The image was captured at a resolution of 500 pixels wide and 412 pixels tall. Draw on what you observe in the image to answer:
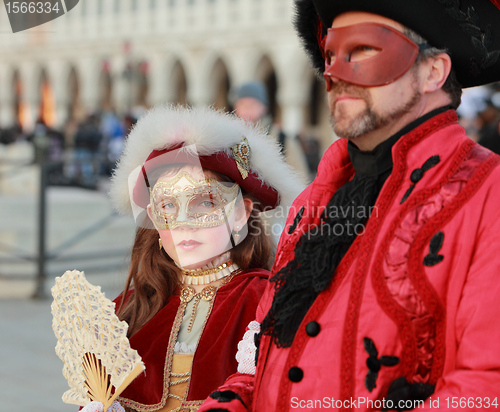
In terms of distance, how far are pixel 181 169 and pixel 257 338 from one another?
847mm

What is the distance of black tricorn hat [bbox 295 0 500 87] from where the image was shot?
1.48 m

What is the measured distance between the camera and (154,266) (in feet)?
8.17

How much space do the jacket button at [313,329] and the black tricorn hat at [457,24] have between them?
Answer: 2.41 feet

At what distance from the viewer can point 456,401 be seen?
1.24 meters

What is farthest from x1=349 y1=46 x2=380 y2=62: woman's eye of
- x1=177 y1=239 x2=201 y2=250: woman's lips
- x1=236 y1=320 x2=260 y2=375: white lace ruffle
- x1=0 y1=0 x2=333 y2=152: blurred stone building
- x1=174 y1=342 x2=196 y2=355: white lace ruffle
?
x1=0 y1=0 x2=333 y2=152: blurred stone building

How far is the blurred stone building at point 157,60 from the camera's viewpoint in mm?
25656

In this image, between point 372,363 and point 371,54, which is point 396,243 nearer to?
point 372,363

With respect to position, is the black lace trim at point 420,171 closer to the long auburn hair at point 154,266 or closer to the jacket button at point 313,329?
the jacket button at point 313,329

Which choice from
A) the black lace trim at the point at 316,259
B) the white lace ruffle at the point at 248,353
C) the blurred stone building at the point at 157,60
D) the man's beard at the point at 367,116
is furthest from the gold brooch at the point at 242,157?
the blurred stone building at the point at 157,60

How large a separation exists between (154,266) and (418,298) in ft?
4.53

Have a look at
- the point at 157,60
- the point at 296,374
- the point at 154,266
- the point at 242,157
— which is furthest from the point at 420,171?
the point at 157,60

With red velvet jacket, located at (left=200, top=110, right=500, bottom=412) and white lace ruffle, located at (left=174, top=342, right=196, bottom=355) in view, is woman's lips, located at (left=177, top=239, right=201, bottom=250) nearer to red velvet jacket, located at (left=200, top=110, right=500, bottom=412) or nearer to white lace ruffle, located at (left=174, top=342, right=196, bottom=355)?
white lace ruffle, located at (left=174, top=342, right=196, bottom=355)

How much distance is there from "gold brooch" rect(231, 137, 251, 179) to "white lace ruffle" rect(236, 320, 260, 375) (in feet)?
2.12

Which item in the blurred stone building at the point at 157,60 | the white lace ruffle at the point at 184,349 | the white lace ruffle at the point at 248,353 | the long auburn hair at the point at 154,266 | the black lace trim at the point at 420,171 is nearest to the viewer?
the black lace trim at the point at 420,171
